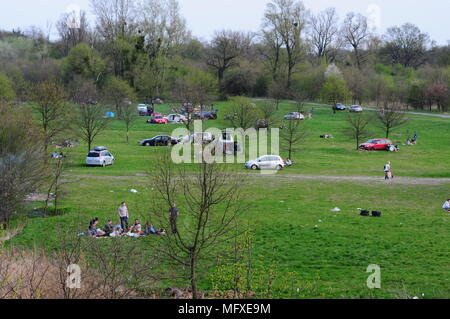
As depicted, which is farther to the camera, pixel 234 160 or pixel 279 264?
pixel 234 160

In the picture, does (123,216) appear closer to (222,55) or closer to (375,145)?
(375,145)

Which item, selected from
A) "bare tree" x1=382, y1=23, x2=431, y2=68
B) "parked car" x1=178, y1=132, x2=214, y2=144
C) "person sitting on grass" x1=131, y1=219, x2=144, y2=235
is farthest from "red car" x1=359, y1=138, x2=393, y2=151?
"bare tree" x1=382, y1=23, x2=431, y2=68

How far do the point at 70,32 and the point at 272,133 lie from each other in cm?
6540

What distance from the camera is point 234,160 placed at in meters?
40.0

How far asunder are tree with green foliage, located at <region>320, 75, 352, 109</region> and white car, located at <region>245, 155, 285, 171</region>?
37.8m

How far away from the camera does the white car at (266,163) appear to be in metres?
37.5

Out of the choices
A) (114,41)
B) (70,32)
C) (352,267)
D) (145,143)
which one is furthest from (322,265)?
(70,32)

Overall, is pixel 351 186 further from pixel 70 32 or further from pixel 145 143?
pixel 70 32

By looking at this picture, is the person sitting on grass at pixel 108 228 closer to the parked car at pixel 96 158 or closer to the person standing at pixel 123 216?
the person standing at pixel 123 216

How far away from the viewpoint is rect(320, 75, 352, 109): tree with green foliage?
2923 inches

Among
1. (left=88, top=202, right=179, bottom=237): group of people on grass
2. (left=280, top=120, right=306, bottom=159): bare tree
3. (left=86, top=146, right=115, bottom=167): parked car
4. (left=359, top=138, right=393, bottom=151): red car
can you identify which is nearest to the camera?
(left=88, top=202, right=179, bottom=237): group of people on grass

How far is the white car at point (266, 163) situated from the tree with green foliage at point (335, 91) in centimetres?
3778

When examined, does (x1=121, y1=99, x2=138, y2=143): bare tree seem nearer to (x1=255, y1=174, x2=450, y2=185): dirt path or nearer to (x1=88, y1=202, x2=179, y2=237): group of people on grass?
(x1=255, y1=174, x2=450, y2=185): dirt path
